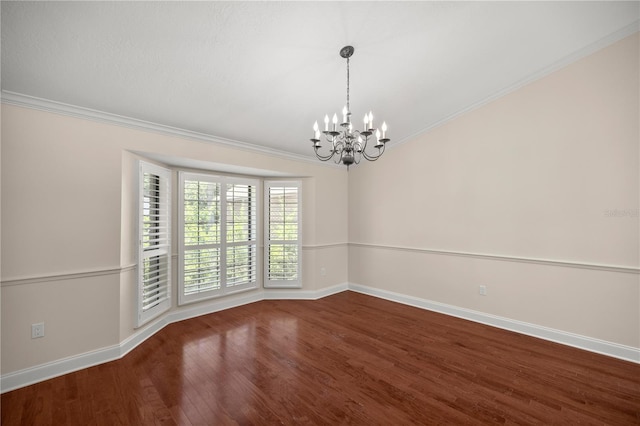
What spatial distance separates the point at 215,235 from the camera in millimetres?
4027

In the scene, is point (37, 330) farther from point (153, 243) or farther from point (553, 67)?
point (553, 67)

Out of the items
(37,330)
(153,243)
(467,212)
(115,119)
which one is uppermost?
(115,119)

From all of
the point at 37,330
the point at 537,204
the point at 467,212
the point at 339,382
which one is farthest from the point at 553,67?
the point at 37,330

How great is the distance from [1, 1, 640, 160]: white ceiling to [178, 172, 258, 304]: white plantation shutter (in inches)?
35.6

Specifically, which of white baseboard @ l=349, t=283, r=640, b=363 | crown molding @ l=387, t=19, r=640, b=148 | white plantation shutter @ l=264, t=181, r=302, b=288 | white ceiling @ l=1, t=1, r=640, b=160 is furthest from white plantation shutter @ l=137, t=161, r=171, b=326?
crown molding @ l=387, t=19, r=640, b=148

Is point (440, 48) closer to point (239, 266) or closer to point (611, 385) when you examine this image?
point (611, 385)

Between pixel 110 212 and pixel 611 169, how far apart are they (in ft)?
16.7

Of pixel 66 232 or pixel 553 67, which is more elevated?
pixel 553 67

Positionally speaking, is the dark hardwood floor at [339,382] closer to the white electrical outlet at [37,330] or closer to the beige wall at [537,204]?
the white electrical outlet at [37,330]

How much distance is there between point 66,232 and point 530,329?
16.5 feet

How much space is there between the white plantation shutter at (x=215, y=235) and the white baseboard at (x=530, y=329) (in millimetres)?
2508

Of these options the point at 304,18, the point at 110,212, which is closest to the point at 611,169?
the point at 304,18

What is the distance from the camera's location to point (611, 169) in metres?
2.75

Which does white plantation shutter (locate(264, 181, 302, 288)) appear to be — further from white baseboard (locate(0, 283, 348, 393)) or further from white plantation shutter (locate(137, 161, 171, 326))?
white plantation shutter (locate(137, 161, 171, 326))
